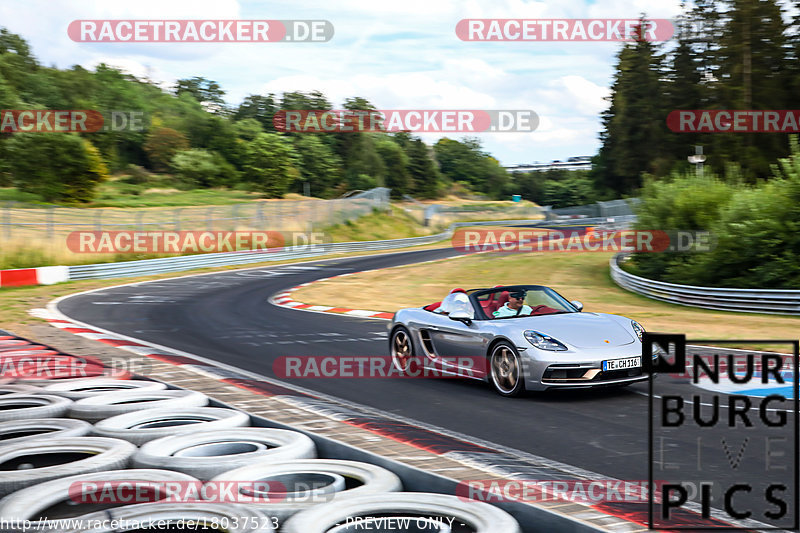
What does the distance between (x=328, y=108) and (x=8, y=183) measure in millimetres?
43257

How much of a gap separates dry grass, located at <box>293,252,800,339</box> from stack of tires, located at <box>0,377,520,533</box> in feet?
35.4

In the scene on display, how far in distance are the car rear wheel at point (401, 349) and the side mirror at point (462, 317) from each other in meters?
0.90

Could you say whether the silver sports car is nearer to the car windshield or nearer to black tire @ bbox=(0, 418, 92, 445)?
the car windshield

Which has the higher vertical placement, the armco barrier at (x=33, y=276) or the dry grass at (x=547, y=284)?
the armco barrier at (x=33, y=276)

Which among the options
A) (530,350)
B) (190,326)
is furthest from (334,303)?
(530,350)

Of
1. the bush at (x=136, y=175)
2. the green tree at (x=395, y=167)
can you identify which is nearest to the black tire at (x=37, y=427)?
the bush at (x=136, y=175)

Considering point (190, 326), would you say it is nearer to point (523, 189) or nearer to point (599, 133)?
point (599, 133)

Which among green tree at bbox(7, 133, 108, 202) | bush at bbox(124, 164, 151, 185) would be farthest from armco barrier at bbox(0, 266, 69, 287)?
bush at bbox(124, 164, 151, 185)

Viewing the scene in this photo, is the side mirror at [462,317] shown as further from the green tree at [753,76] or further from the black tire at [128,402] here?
the green tree at [753,76]

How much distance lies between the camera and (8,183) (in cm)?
6091

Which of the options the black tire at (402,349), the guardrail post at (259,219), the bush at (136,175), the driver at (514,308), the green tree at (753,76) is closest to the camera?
the driver at (514,308)

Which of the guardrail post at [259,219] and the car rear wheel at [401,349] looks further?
the guardrail post at [259,219]

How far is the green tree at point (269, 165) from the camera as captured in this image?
79.7 m

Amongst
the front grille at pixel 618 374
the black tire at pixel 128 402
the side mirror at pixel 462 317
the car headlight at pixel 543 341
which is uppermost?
the side mirror at pixel 462 317
